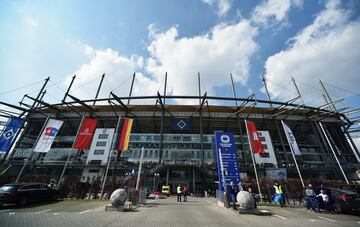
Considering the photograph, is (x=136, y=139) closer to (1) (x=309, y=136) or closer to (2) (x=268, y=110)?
(2) (x=268, y=110)

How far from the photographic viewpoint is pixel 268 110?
46.5 metres

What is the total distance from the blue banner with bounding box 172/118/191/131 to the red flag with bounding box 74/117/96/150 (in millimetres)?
23219

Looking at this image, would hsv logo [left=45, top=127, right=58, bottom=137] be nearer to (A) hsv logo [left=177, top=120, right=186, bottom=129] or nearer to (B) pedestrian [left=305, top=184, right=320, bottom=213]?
(A) hsv logo [left=177, top=120, right=186, bottom=129]

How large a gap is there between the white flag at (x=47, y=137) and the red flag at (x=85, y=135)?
3.49 meters

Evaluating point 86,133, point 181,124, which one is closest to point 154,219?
point 86,133

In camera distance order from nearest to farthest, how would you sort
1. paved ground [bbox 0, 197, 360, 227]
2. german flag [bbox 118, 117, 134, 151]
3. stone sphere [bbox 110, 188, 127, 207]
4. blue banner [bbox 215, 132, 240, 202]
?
1. paved ground [bbox 0, 197, 360, 227]
2. stone sphere [bbox 110, 188, 127, 207]
3. blue banner [bbox 215, 132, 240, 202]
4. german flag [bbox 118, 117, 134, 151]

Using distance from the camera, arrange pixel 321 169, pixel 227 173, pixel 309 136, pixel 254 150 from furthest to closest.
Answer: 1. pixel 309 136
2. pixel 321 169
3. pixel 254 150
4. pixel 227 173

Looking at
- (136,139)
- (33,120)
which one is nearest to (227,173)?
(136,139)

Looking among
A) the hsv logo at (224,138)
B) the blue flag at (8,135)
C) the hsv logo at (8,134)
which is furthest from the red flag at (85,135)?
the hsv logo at (224,138)

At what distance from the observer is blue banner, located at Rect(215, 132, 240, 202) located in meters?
14.5

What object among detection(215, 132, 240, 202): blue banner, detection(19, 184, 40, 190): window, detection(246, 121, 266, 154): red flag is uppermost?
detection(246, 121, 266, 154): red flag

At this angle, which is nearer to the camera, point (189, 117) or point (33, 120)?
point (189, 117)

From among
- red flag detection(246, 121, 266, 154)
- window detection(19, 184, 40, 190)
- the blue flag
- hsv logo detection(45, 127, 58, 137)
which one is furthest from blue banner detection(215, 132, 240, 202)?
the blue flag

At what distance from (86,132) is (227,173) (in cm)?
1762
